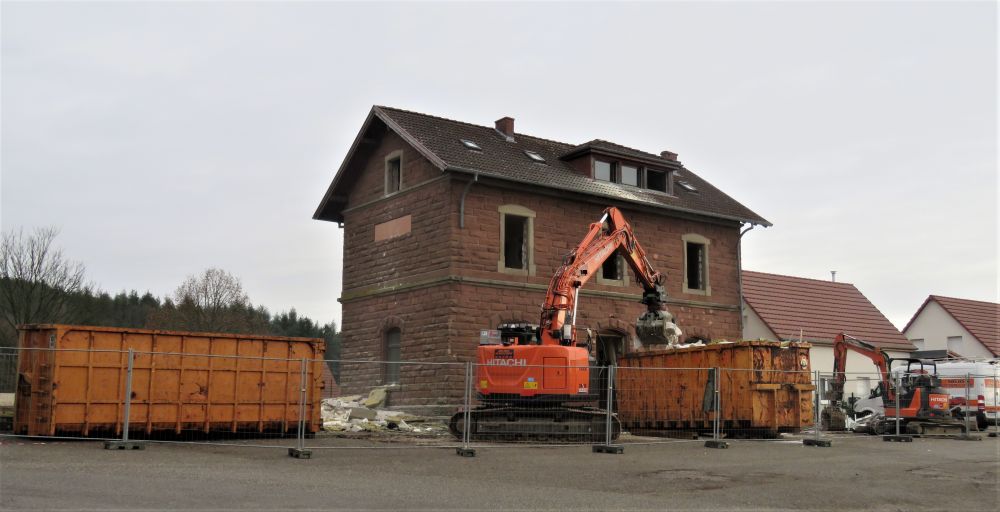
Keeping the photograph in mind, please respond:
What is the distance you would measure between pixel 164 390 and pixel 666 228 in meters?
16.8

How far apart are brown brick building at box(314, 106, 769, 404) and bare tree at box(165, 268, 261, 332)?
33.0 meters

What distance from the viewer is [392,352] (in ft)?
90.2

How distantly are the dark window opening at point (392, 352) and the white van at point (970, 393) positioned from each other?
13.3m

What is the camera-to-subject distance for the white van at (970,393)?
2683 centimetres

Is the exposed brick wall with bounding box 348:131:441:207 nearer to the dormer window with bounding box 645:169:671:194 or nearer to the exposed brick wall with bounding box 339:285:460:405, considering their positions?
the exposed brick wall with bounding box 339:285:460:405

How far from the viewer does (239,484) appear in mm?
11234

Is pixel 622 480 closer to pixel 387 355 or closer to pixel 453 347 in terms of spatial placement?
pixel 453 347

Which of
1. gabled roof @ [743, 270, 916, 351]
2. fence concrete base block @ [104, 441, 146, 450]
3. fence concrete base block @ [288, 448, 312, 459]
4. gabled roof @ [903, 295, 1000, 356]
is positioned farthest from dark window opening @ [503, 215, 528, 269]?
gabled roof @ [903, 295, 1000, 356]

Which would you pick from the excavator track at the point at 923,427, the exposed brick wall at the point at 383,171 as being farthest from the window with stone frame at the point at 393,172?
the excavator track at the point at 923,427

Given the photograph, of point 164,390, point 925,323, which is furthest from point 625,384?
point 925,323

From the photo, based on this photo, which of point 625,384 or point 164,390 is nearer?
point 164,390

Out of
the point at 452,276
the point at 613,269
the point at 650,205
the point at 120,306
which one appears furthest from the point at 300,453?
the point at 120,306

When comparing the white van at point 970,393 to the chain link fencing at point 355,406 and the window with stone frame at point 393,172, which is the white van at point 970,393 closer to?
the chain link fencing at point 355,406

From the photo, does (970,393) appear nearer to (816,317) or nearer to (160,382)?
(816,317)
